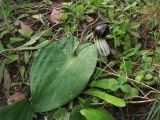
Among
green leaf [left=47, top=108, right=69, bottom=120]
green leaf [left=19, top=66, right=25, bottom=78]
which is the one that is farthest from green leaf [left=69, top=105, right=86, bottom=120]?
green leaf [left=19, top=66, right=25, bottom=78]

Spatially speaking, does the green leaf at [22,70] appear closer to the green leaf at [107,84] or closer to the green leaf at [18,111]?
the green leaf at [18,111]

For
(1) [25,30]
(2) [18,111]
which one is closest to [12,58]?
(1) [25,30]

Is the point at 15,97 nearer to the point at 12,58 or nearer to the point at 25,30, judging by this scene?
the point at 12,58

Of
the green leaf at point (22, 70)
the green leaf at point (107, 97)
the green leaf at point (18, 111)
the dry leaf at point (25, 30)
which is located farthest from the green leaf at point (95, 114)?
the dry leaf at point (25, 30)

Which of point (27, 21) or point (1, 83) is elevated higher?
point (27, 21)

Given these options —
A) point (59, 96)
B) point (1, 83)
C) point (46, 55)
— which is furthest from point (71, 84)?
point (1, 83)

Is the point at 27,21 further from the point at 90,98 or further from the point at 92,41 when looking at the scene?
the point at 90,98
